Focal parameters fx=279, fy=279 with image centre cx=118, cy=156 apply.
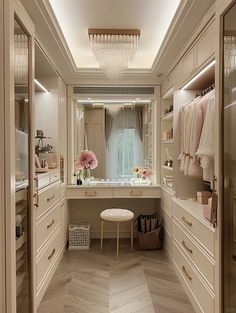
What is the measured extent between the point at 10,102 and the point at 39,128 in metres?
2.02

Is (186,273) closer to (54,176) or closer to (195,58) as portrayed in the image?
(54,176)

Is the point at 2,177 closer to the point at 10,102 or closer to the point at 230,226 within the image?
the point at 10,102

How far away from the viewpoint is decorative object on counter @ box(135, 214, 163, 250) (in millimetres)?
3729

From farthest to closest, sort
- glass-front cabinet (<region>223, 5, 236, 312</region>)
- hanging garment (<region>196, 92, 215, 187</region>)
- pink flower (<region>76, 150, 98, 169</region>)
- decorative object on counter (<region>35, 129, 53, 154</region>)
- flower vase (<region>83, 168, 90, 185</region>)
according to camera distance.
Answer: flower vase (<region>83, 168, 90, 185</region>) → pink flower (<region>76, 150, 98, 169</region>) → decorative object on counter (<region>35, 129, 53, 154</region>) → hanging garment (<region>196, 92, 215, 187</region>) → glass-front cabinet (<region>223, 5, 236, 312</region>)

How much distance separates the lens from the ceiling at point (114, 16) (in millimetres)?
2289

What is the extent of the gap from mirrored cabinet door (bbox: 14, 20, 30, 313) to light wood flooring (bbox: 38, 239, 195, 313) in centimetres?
77

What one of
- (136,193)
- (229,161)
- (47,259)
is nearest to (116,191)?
(136,193)

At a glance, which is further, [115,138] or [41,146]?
[115,138]

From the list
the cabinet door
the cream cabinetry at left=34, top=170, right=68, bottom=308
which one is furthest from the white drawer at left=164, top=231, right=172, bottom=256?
the cabinet door

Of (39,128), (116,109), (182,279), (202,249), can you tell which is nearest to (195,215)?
(202,249)

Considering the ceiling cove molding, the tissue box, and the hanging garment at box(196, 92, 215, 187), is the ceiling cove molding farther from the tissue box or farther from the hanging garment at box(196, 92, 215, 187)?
the tissue box

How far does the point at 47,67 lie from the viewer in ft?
10.0

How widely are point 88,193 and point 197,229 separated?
1976 millimetres

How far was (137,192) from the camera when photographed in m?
3.89
